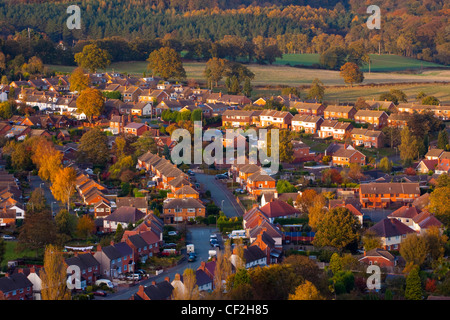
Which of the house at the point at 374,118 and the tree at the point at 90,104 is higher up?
the tree at the point at 90,104

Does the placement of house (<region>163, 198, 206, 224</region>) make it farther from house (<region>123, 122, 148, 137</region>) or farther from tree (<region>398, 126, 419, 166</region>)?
house (<region>123, 122, 148, 137</region>)

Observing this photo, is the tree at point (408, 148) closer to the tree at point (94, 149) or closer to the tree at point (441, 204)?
the tree at point (441, 204)

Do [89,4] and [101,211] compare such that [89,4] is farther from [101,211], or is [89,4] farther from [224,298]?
[224,298]

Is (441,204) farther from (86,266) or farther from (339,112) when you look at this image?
(339,112)

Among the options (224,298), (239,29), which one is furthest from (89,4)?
(224,298)

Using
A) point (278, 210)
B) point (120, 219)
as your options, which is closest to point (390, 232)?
point (278, 210)

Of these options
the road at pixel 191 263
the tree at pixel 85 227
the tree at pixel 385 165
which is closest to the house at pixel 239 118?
the tree at pixel 385 165
